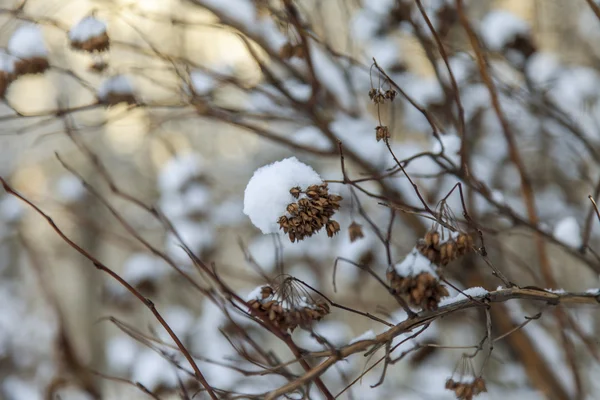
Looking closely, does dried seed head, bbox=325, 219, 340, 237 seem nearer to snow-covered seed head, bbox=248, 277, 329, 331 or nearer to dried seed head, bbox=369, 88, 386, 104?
snow-covered seed head, bbox=248, 277, 329, 331

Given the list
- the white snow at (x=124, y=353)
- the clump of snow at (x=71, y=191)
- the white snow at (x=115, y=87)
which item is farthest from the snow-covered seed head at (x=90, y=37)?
the clump of snow at (x=71, y=191)

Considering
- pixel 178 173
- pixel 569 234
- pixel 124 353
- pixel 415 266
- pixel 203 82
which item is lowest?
pixel 415 266

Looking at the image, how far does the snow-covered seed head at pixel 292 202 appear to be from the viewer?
104cm

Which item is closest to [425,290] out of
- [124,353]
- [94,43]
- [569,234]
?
[569,234]

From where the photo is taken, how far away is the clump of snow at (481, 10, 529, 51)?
2213mm

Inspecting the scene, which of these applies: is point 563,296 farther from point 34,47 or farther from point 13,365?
point 13,365

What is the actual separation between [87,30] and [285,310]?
3.25 ft

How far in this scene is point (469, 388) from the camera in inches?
43.3

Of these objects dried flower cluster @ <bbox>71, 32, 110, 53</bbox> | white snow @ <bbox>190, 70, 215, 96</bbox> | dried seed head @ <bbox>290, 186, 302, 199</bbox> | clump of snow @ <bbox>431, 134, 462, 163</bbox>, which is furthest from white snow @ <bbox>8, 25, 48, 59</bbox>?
clump of snow @ <bbox>431, 134, 462, 163</bbox>

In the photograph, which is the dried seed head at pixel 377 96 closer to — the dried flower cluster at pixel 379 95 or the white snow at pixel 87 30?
the dried flower cluster at pixel 379 95

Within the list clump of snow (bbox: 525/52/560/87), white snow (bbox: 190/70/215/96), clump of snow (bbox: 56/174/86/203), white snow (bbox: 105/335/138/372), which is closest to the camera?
white snow (bbox: 190/70/215/96)

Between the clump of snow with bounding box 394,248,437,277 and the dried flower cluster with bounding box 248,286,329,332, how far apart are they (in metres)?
0.15

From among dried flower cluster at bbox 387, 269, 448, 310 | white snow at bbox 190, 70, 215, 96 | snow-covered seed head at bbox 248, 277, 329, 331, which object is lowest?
snow-covered seed head at bbox 248, 277, 329, 331

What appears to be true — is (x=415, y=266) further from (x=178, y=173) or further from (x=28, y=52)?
(x=178, y=173)
